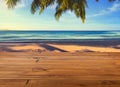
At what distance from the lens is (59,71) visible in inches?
62.0

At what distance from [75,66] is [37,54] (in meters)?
0.62

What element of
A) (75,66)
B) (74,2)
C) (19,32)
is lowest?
(19,32)

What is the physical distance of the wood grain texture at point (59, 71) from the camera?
130 cm

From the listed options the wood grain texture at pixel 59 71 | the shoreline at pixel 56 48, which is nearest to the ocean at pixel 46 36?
the shoreline at pixel 56 48

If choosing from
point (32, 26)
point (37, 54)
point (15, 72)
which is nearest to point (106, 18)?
point (32, 26)

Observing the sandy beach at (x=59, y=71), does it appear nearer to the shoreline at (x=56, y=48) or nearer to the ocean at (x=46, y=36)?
the shoreline at (x=56, y=48)

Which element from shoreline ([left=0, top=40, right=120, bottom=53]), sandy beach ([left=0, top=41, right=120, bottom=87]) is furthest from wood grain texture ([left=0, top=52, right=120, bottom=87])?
shoreline ([left=0, top=40, right=120, bottom=53])

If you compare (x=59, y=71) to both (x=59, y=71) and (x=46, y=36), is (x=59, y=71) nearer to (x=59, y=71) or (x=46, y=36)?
(x=59, y=71)

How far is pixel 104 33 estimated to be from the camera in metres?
11.1

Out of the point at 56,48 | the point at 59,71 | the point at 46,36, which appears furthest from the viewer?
the point at 46,36

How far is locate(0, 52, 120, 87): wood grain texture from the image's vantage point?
1.30 m

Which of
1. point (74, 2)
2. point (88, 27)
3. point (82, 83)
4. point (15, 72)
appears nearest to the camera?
point (82, 83)

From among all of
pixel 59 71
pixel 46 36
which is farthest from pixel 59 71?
pixel 46 36

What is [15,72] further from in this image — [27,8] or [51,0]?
[27,8]
